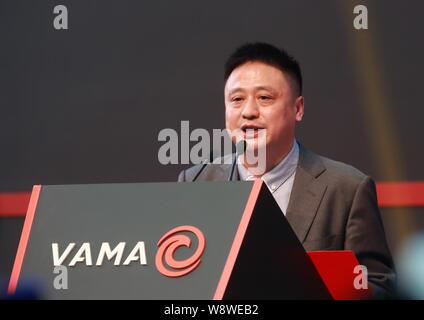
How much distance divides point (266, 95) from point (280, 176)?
0.23 meters

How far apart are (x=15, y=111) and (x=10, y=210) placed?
0.41 meters

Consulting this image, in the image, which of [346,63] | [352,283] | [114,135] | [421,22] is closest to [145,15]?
[114,135]

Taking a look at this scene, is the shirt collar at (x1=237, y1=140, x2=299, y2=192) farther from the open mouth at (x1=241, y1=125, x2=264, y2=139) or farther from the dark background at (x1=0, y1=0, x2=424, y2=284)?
the dark background at (x1=0, y1=0, x2=424, y2=284)

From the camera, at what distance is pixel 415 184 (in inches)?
124

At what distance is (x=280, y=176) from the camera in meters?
2.35

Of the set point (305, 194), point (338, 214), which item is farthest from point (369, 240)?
point (305, 194)

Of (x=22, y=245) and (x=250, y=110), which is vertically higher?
(x=250, y=110)

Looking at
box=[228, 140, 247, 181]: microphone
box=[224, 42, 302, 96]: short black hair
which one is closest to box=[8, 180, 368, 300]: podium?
box=[228, 140, 247, 181]: microphone

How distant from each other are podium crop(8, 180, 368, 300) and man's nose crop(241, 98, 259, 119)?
30.5 inches

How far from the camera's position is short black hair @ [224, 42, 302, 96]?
2.36m
